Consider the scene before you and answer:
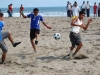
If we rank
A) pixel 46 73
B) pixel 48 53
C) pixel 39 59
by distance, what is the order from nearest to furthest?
pixel 46 73 → pixel 39 59 → pixel 48 53

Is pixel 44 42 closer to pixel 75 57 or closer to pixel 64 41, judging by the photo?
pixel 64 41

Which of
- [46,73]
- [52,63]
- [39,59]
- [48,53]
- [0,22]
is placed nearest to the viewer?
[46,73]

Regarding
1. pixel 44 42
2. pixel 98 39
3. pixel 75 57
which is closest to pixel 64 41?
pixel 44 42

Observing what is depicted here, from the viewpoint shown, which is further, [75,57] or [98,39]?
[98,39]

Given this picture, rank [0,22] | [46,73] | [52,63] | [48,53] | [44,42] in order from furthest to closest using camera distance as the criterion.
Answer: [44,42] → [48,53] → [52,63] → [0,22] → [46,73]

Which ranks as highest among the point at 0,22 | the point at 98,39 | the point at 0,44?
the point at 0,22

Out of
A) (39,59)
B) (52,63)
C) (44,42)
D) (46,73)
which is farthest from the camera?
(44,42)

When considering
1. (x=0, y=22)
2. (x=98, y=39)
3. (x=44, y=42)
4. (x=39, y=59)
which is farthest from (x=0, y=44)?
(x=98, y=39)

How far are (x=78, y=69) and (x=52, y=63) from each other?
3.40ft

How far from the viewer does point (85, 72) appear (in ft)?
21.1

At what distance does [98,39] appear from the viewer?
37.7 ft

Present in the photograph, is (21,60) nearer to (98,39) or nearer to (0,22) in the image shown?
(0,22)

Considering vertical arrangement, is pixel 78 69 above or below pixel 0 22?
below

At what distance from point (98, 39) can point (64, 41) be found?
5.66 ft
